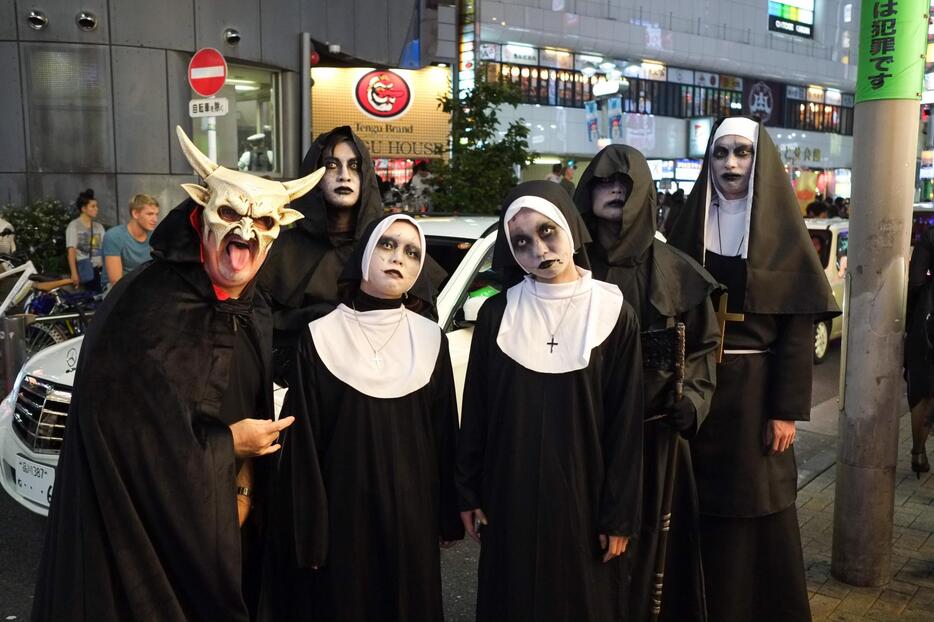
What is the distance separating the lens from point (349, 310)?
3.31m

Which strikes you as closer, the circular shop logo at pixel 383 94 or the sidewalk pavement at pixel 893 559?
the sidewalk pavement at pixel 893 559

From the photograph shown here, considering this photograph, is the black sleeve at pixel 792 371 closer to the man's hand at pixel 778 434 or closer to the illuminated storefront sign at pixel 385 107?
the man's hand at pixel 778 434

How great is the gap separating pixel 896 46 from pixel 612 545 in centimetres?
287

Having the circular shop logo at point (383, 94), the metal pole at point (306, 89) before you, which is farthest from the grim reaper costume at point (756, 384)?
the circular shop logo at point (383, 94)

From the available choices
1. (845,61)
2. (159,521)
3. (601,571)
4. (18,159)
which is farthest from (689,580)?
(845,61)

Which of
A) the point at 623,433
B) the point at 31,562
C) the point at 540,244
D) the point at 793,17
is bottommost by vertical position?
the point at 31,562

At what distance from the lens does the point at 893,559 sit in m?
4.98

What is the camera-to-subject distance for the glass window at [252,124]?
55.8 ft

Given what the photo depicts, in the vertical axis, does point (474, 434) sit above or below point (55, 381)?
above

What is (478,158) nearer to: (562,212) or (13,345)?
(13,345)

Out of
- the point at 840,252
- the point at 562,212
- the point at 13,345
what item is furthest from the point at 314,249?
the point at 840,252

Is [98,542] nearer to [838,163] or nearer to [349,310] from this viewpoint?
[349,310]

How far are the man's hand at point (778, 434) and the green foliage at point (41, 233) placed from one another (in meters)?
12.6

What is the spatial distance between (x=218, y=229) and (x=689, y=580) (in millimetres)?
2286
